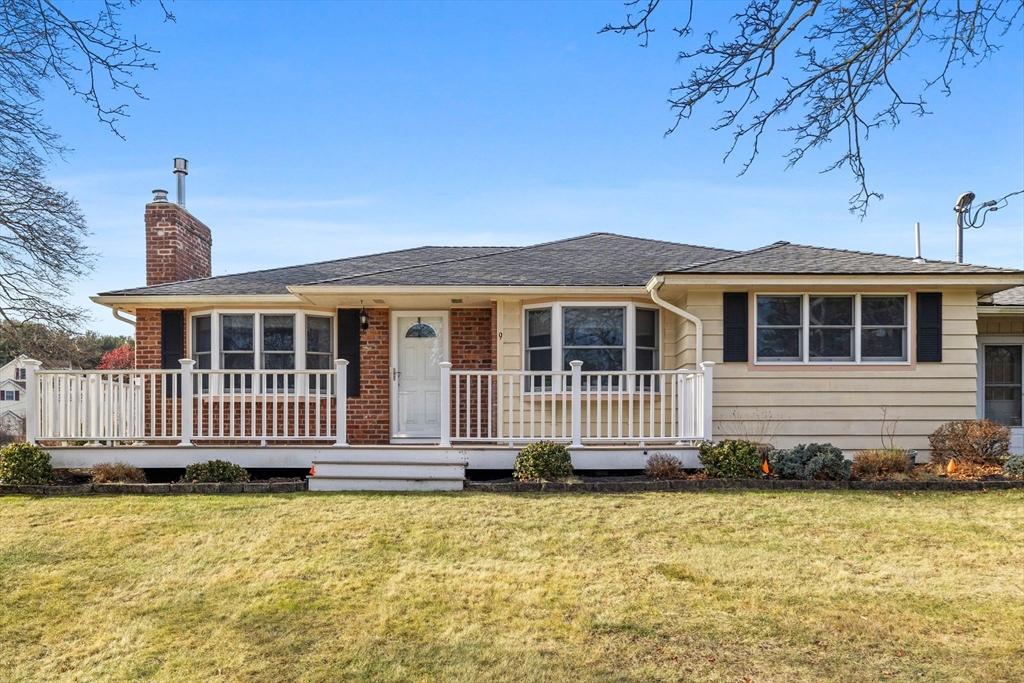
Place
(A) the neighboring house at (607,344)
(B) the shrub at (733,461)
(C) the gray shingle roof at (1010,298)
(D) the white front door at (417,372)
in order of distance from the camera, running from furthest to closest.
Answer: (C) the gray shingle roof at (1010,298), (D) the white front door at (417,372), (A) the neighboring house at (607,344), (B) the shrub at (733,461)

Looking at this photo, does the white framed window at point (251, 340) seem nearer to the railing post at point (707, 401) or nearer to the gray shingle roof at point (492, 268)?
the gray shingle roof at point (492, 268)

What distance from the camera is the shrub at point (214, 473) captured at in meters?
9.41

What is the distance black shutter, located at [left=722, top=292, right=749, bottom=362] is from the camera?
407 inches

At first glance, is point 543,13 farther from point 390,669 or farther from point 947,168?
point 390,669

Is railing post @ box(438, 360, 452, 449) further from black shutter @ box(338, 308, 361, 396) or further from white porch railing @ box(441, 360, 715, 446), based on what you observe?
black shutter @ box(338, 308, 361, 396)

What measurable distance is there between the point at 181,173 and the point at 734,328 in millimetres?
10010

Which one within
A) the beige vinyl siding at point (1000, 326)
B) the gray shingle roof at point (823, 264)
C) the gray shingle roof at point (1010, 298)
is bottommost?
the beige vinyl siding at point (1000, 326)

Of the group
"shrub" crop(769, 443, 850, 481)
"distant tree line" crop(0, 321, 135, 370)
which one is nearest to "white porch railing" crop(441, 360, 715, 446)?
"shrub" crop(769, 443, 850, 481)

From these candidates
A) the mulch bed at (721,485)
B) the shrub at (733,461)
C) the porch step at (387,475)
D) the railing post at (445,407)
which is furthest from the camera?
the railing post at (445,407)

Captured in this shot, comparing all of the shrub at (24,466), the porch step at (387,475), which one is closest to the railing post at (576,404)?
the porch step at (387,475)

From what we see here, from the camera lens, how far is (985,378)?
12.9 meters

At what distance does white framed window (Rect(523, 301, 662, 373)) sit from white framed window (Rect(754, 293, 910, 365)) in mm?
1606

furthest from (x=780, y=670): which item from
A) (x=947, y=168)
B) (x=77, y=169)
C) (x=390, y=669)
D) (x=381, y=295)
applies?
(x=77, y=169)

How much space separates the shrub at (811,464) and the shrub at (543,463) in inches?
102
